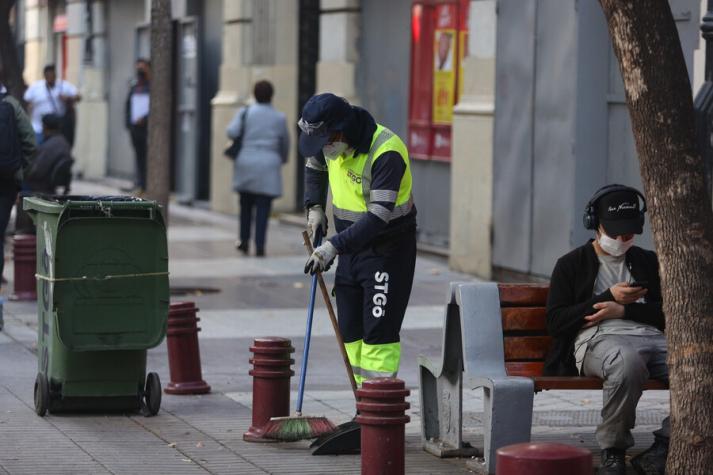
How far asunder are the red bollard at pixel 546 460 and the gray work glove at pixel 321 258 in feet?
8.78

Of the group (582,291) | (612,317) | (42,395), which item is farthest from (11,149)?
(612,317)

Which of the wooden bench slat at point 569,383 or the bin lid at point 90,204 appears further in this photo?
the bin lid at point 90,204

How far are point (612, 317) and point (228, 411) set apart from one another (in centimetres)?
246

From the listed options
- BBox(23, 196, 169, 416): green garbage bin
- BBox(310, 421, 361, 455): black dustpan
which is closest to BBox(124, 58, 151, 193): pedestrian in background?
BBox(23, 196, 169, 416): green garbage bin

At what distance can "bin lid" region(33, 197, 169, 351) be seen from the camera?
26.7 ft

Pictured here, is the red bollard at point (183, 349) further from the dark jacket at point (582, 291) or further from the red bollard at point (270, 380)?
the dark jacket at point (582, 291)

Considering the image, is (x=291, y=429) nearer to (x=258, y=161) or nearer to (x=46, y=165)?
(x=258, y=161)

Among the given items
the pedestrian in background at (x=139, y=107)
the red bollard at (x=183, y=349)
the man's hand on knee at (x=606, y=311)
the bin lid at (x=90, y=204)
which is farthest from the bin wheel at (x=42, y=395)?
the pedestrian in background at (x=139, y=107)

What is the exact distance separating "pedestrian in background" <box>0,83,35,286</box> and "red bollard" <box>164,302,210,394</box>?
3.33m

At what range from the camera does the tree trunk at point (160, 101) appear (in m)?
12.9

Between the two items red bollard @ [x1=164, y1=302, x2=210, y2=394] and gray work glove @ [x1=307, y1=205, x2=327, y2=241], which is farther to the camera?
red bollard @ [x1=164, y1=302, x2=210, y2=394]

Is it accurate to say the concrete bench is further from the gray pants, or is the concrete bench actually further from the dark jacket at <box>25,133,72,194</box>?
the dark jacket at <box>25,133,72,194</box>

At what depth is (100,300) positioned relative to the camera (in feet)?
27.0

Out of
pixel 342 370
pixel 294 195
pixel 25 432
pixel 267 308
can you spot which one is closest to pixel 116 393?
pixel 25 432
